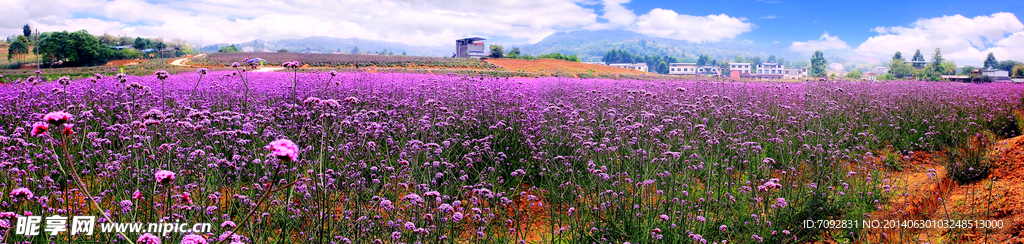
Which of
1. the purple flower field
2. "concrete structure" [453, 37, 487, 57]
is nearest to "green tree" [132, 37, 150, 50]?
"concrete structure" [453, 37, 487, 57]

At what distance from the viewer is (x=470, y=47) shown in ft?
275

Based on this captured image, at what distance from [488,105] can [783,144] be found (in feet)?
11.9

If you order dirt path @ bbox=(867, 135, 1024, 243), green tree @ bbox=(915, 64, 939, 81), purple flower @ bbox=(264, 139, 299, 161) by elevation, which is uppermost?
green tree @ bbox=(915, 64, 939, 81)

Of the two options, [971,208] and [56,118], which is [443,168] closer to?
[56,118]

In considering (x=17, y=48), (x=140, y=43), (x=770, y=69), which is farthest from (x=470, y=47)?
(x=770, y=69)

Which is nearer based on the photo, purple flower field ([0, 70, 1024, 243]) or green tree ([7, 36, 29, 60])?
purple flower field ([0, 70, 1024, 243])

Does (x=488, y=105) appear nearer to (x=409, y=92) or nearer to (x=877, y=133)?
(x=409, y=92)

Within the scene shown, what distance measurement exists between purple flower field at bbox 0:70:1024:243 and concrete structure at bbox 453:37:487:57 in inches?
2931

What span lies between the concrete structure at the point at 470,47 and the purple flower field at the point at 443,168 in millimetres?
74443

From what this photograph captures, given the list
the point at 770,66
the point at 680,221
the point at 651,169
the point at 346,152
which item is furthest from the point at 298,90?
the point at 770,66

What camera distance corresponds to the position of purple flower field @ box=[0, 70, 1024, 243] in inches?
121

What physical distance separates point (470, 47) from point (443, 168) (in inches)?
3174

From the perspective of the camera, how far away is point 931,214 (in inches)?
173

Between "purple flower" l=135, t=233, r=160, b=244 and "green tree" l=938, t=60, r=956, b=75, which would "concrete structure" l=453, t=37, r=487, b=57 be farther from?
"green tree" l=938, t=60, r=956, b=75
